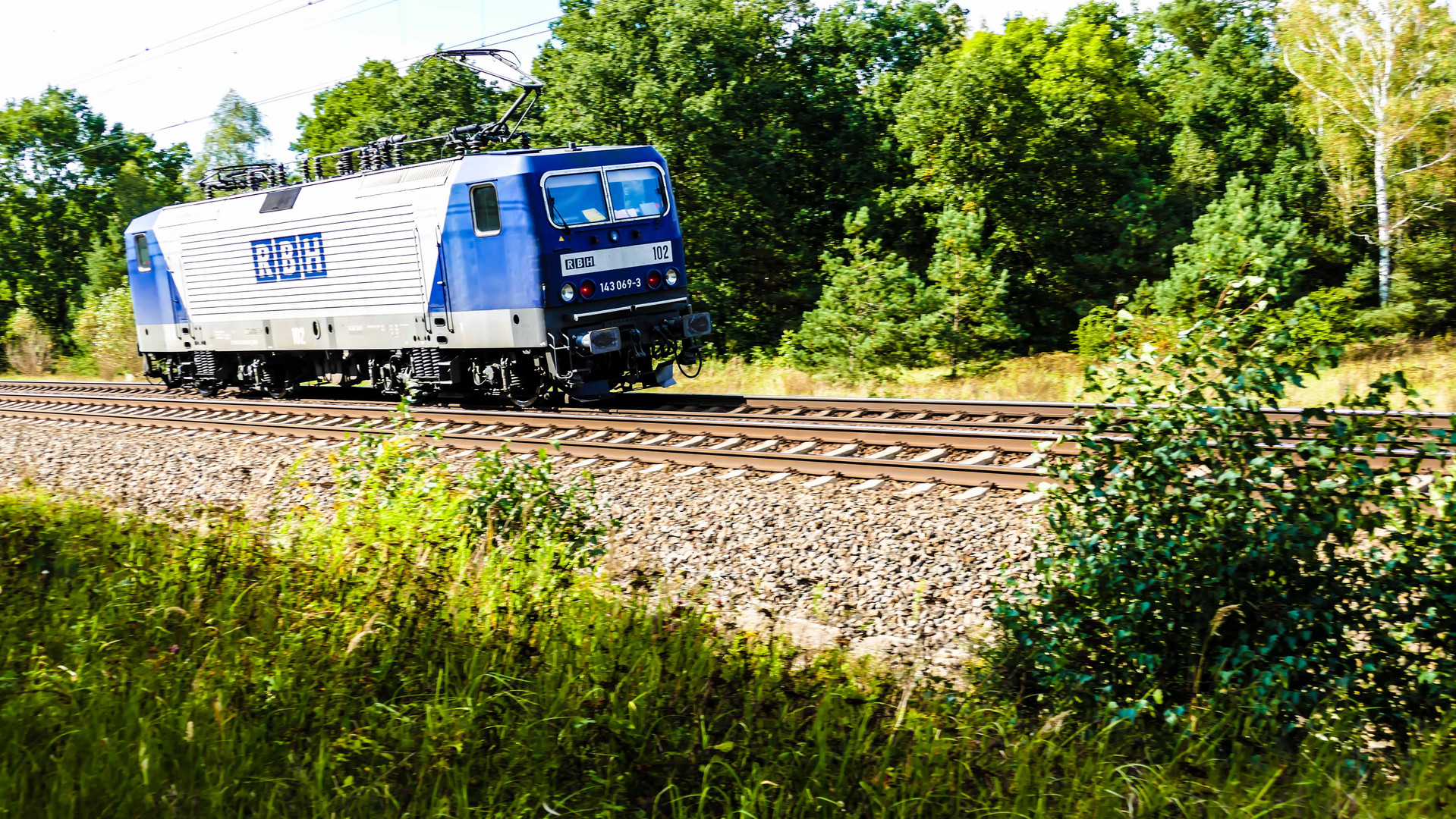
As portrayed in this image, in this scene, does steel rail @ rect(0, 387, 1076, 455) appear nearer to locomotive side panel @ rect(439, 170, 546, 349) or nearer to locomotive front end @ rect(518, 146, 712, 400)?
locomotive front end @ rect(518, 146, 712, 400)

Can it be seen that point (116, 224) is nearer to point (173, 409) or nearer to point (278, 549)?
point (173, 409)

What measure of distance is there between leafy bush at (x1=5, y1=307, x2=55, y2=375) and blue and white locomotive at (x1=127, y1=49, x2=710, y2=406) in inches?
847

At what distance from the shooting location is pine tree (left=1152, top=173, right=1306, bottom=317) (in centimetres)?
2316

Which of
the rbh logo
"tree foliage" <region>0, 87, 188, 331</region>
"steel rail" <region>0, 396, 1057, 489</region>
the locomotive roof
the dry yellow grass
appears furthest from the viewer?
"tree foliage" <region>0, 87, 188, 331</region>

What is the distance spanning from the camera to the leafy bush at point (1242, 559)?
12.6ft

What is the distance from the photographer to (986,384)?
1519 centimetres

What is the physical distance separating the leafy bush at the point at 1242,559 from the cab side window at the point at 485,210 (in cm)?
945

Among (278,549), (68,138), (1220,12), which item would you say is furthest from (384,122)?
(1220,12)

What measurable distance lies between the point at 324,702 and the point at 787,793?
1.89m

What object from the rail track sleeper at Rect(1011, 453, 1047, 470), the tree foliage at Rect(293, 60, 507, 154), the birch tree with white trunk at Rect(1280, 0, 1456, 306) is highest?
the tree foliage at Rect(293, 60, 507, 154)

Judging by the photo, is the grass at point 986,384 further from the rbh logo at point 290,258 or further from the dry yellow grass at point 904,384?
the rbh logo at point 290,258

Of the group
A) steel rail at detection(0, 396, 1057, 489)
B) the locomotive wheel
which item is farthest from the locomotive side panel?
steel rail at detection(0, 396, 1057, 489)

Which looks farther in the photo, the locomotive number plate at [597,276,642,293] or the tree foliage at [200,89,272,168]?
the tree foliage at [200,89,272,168]

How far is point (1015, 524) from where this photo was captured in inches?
284
